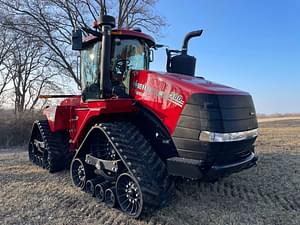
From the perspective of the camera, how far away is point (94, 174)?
16.2ft

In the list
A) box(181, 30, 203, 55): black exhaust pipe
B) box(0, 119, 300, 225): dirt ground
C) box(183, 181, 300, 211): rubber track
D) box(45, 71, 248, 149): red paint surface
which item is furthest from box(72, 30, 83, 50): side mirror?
box(183, 181, 300, 211): rubber track

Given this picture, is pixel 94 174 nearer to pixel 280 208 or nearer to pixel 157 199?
pixel 157 199

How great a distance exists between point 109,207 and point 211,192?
5.88 ft

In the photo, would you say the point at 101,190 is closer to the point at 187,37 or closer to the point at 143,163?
the point at 143,163

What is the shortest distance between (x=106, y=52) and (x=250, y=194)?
341cm

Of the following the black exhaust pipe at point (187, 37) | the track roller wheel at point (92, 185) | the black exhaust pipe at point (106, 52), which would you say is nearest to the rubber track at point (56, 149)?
the track roller wheel at point (92, 185)

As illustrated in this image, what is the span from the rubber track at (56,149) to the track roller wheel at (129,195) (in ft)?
9.13

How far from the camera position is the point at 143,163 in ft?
12.6

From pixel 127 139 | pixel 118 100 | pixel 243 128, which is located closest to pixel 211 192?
pixel 243 128

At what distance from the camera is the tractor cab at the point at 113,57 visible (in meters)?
4.64

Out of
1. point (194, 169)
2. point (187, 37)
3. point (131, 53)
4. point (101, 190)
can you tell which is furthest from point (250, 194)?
point (131, 53)

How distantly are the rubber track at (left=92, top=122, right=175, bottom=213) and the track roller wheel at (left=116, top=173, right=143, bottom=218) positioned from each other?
0.12 m

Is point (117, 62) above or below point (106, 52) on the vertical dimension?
below

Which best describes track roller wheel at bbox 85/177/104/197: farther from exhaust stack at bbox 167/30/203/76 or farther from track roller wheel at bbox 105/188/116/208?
exhaust stack at bbox 167/30/203/76
